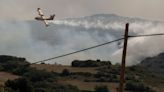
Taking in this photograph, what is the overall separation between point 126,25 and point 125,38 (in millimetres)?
1156

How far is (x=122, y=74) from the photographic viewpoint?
49094mm

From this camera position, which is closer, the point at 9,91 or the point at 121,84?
the point at 121,84

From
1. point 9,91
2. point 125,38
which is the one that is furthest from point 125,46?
point 9,91

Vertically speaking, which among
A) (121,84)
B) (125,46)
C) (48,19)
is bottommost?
(121,84)

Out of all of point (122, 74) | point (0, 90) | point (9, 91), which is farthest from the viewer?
point (9, 91)

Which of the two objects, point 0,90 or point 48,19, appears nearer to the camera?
point 48,19

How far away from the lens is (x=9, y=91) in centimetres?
19538

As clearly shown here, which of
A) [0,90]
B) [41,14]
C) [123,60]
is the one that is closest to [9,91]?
[0,90]

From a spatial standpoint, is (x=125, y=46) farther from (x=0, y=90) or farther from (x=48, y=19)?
(x=0, y=90)

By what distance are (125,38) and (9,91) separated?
150 m

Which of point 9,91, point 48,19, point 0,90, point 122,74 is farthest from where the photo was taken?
point 9,91

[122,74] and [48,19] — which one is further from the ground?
[48,19]

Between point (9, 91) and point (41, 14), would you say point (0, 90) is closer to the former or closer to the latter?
point (9, 91)

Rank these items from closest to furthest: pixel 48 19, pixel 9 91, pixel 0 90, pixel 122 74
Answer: pixel 122 74 < pixel 48 19 < pixel 0 90 < pixel 9 91
